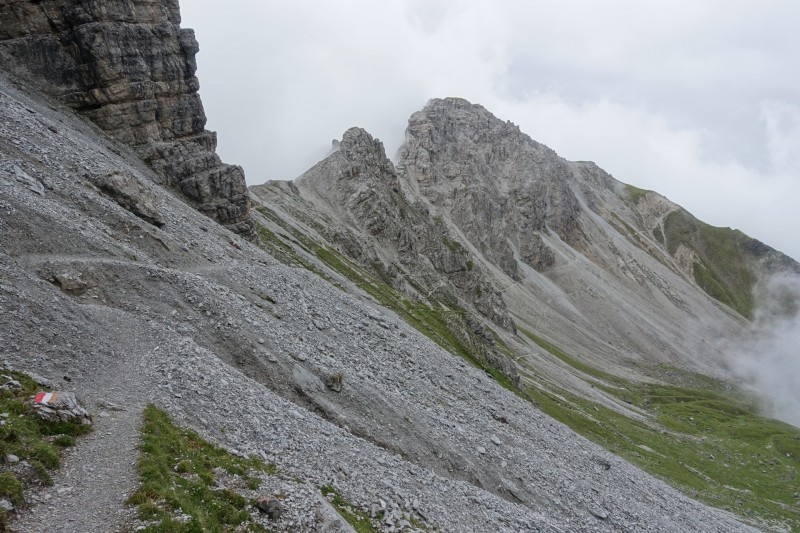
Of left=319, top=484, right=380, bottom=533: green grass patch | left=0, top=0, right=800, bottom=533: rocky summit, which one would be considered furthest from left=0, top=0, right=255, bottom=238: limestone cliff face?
left=319, top=484, right=380, bottom=533: green grass patch

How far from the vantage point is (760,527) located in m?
70.0

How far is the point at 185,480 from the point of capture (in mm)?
19922

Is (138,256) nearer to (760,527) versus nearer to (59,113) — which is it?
(59,113)

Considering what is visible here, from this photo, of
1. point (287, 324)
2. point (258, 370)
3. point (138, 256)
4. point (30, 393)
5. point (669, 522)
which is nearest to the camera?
point (30, 393)

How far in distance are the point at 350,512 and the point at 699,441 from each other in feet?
392

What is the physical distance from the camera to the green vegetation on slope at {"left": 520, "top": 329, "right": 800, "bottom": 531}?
270ft

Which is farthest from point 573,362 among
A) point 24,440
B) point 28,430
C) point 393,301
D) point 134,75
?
point 24,440

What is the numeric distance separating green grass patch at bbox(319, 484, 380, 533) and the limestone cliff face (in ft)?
167

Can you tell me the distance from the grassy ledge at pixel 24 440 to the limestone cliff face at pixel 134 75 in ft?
163

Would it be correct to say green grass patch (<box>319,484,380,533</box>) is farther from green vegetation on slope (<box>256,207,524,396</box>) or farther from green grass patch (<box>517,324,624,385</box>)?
green grass patch (<box>517,324,624,385</box>)

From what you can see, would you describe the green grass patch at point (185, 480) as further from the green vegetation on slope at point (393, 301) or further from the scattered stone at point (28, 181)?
the green vegetation on slope at point (393, 301)

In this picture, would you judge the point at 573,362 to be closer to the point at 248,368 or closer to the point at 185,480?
the point at 248,368

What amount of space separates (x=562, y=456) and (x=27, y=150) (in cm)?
5482

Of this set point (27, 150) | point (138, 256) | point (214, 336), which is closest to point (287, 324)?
point (214, 336)
